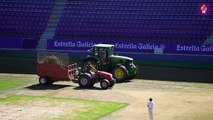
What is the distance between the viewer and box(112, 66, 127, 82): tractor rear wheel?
2592cm

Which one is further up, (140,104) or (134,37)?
(134,37)

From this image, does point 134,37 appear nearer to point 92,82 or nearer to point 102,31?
point 102,31

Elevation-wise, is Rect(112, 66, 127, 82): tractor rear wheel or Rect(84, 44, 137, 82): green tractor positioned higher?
Rect(84, 44, 137, 82): green tractor

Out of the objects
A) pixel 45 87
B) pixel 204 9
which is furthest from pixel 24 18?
pixel 45 87

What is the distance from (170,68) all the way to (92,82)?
Answer: 943 centimetres

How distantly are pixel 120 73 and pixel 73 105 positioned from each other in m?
7.23

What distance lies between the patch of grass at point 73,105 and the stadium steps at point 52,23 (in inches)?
751

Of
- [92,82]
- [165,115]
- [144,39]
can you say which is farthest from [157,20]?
[165,115]

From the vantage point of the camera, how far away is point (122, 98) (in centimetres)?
2109

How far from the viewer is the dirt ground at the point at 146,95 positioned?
58.5 ft

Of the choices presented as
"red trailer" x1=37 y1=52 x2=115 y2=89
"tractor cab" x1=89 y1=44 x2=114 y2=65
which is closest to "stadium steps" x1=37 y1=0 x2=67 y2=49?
"tractor cab" x1=89 y1=44 x2=114 y2=65

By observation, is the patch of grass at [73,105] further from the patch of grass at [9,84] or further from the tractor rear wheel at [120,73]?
the tractor rear wheel at [120,73]

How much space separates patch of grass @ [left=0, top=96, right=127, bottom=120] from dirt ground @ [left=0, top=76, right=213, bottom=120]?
60 centimetres

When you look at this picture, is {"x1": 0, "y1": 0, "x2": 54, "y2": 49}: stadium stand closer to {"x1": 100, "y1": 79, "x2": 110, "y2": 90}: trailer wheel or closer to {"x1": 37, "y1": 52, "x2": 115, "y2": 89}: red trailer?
{"x1": 37, "y1": 52, "x2": 115, "y2": 89}: red trailer
